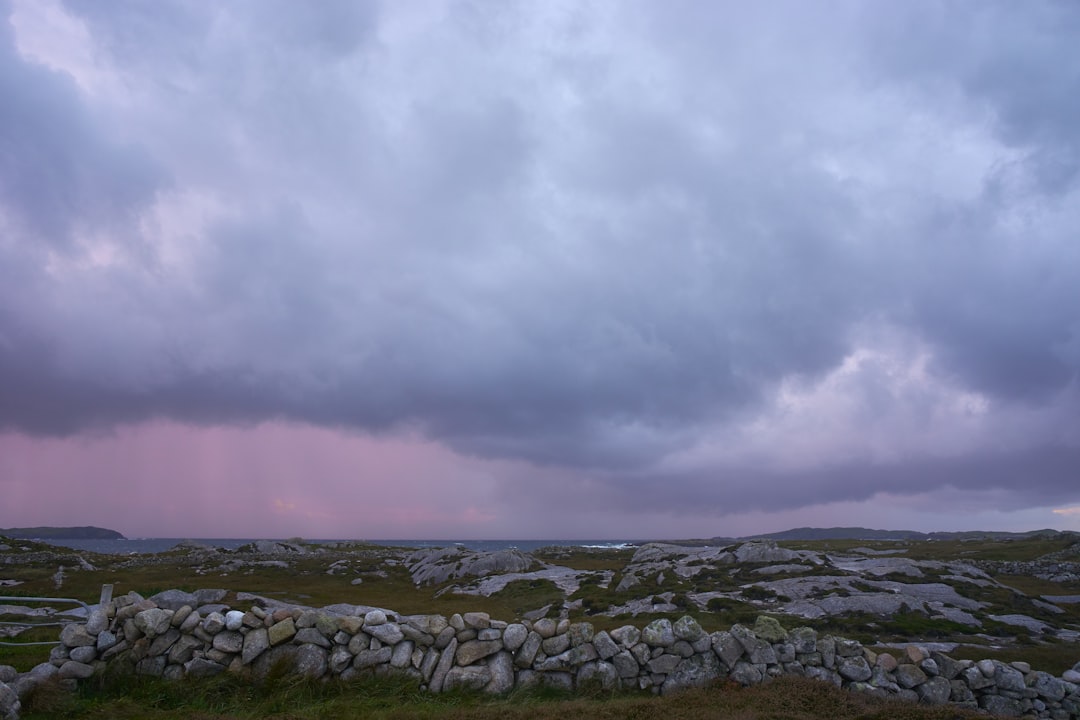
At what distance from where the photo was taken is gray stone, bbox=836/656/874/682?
15008 mm

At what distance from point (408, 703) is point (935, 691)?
12.3 meters

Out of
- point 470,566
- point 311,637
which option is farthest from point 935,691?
point 470,566

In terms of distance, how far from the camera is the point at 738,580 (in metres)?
43.9

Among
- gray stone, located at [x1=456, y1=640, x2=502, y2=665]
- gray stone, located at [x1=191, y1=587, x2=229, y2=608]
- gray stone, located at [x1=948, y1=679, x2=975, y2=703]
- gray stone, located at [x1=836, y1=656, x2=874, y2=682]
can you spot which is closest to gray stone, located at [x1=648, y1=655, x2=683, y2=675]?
gray stone, located at [x1=456, y1=640, x2=502, y2=665]

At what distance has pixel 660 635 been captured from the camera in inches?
590

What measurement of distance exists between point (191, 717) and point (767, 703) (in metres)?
11.2

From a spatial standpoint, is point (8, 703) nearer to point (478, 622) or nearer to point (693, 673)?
point (478, 622)

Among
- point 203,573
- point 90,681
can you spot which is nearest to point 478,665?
point 90,681

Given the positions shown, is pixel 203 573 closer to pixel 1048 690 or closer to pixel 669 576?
pixel 669 576

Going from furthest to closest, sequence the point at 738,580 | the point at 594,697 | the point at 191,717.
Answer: the point at 738,580 → the point at 594,697 → the point at 191,717

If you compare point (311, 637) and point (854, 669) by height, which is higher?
point (311, 637)

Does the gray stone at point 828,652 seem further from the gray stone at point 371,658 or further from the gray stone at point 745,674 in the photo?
the gray stone at point 371,658

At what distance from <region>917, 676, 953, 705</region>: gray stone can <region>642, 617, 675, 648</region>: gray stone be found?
6105mm

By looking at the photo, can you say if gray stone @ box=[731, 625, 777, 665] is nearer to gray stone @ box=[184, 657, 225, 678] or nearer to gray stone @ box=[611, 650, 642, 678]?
gray stone @ box=[611, 650, 642, 678]
